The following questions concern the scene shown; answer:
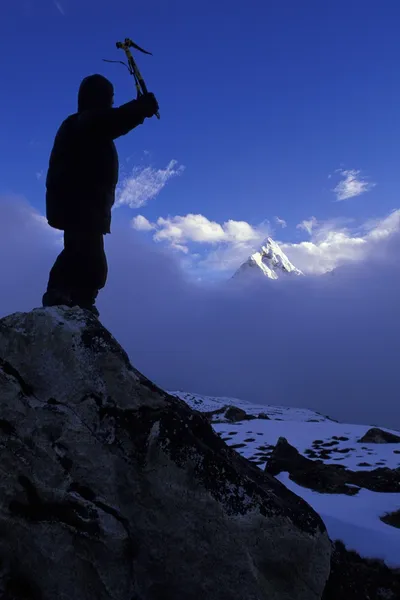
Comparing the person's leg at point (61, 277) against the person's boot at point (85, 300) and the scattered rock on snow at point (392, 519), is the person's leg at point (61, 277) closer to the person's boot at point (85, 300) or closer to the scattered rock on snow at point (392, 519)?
the person's boot at point (85, 300)

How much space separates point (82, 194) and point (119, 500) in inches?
148

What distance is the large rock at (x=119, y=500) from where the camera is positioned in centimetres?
313

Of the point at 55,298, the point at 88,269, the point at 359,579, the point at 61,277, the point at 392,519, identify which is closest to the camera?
the point at 359,579

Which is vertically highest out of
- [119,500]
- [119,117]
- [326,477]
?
[119,117]

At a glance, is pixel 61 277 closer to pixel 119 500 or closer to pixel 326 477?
pixel 119 500

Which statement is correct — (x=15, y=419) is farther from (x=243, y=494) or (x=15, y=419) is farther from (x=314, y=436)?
(x=314, y=436)

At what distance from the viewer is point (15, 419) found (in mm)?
3547

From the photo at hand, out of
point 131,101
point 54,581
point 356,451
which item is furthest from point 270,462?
point 131,101

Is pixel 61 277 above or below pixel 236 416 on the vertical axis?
below

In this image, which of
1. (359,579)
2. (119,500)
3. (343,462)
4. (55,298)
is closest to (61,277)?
(55,298)

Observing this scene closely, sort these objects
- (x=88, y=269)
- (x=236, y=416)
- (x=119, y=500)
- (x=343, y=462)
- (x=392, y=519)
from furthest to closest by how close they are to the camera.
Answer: (x=236, y=416), (x=343, y=462), (x=392, y=519), (x=88, y=269), (x=119, y=500)

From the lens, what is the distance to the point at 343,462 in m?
11.7

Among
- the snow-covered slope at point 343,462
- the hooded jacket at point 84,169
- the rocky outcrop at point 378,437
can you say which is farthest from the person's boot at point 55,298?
the rocky outcrop at point 378,437

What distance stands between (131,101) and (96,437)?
3764 mm
